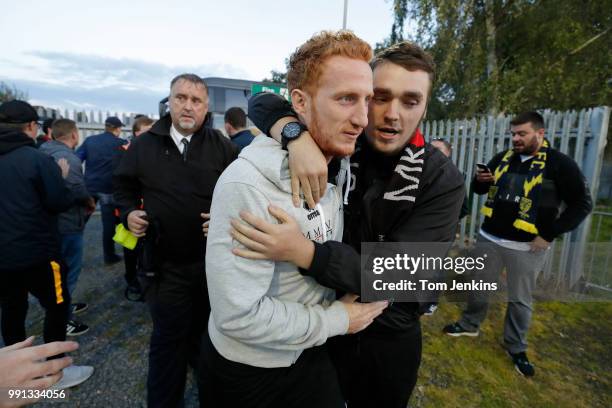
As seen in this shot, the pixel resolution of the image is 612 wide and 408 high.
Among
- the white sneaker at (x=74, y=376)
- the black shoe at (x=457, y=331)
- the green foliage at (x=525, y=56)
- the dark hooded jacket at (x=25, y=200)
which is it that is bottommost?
the white sneaker at (x=74, y=376)

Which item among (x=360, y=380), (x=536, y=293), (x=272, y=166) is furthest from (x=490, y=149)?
(x=272, y=166)

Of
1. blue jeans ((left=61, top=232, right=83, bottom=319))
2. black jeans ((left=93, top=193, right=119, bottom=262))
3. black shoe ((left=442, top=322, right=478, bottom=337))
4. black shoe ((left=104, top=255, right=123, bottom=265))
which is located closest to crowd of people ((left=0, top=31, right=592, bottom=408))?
blue jeans ((left=61, top=232, right=83, bottom=319))

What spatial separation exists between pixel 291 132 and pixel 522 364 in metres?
3.63

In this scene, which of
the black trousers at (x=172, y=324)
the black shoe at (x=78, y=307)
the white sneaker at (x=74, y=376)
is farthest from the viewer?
the black shoe at (x=78, y=307)

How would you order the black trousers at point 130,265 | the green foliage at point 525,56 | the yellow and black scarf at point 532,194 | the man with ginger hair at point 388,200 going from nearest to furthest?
the man with ginger hair at point 388,200 → the yellow and black scarf at point 532,194 → the black trousers at point 130,265 → the green foliage at point 525,56

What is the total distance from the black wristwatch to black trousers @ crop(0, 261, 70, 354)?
2.66 meters

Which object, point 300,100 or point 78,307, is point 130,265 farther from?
point 300,100

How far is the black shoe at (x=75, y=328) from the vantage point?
3747 millimetres

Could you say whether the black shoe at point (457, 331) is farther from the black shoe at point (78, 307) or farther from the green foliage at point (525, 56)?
the green foliage at point (525, 56)

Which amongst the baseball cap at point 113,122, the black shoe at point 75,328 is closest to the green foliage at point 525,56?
the baseball cap at point 113,122

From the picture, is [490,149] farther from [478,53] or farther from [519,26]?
[519,26]

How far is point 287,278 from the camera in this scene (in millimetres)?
1332

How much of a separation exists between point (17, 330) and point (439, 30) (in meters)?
12.8

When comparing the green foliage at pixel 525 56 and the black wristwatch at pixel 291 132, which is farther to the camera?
the green foliage at pixel 525 56
